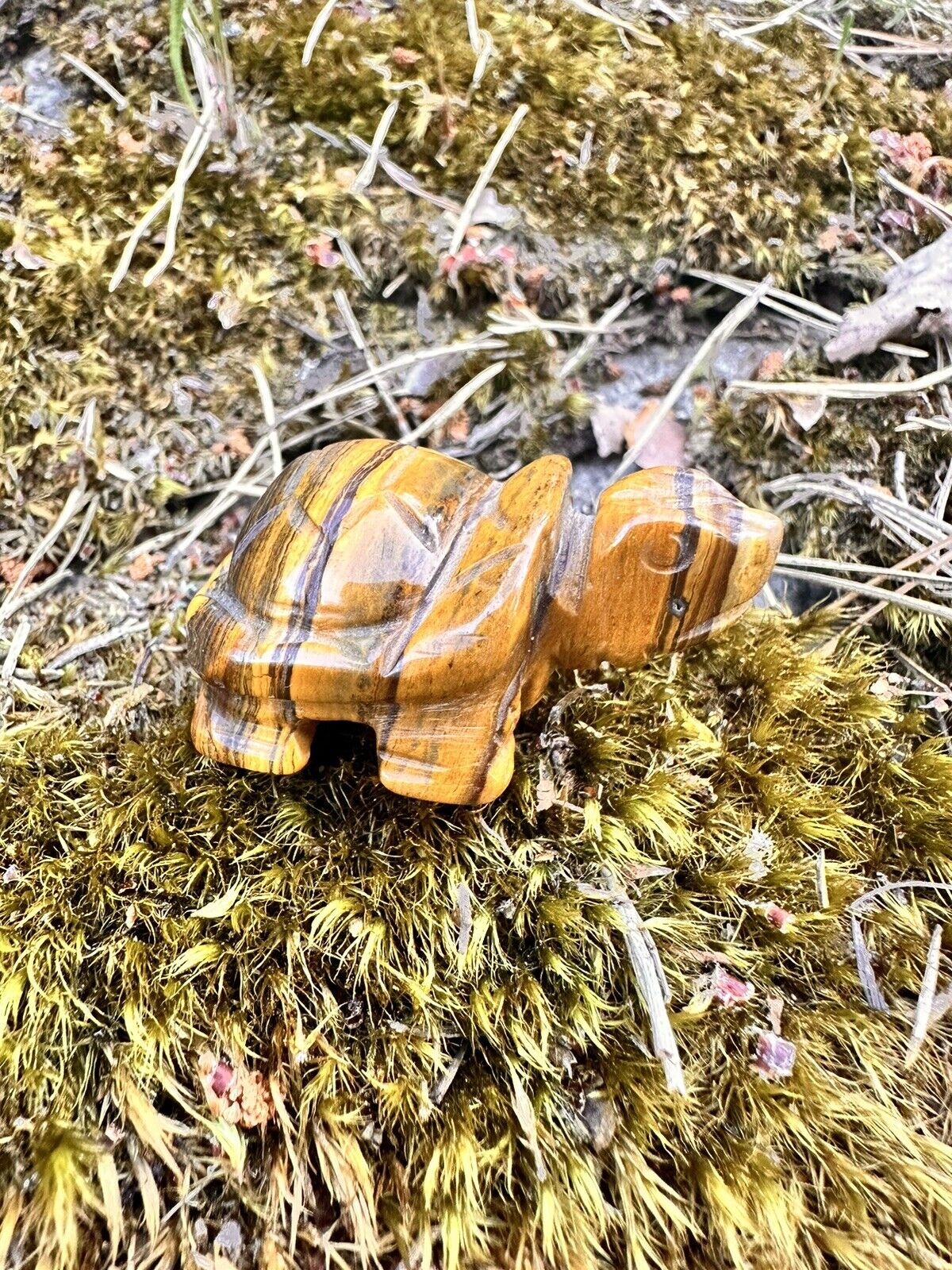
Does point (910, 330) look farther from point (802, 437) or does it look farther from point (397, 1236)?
point (397, 1236)

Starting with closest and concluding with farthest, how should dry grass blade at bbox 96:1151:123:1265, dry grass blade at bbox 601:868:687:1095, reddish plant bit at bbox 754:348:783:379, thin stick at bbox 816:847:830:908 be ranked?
dry grass blade at bbox 96:1151:123:1265, dry grass blade at bbox 601:868:687:1095, thin stick at bbox 816:847:830:908, reddish plant bit at bbox 754:348:783:379

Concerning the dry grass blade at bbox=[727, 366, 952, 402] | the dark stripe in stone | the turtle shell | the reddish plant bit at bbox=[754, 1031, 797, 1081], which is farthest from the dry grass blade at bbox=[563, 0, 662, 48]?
the reddish plant bit at bbox=[754, 1031, 797, 1081]

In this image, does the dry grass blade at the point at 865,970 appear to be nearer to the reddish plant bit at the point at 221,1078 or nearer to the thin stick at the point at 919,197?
the reddish plant bit at the point at 221,1078

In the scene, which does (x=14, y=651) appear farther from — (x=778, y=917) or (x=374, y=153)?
(x=778, y=917)

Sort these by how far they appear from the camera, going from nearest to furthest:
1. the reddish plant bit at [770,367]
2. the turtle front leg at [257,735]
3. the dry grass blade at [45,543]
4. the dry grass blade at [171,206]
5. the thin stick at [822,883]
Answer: the turtle front leg at [257,735] < the thin stick at [822,883] < the dry grass blade at [45,543] < the dry grass blade at [171,206] < the reddish plant bit at [770,367]

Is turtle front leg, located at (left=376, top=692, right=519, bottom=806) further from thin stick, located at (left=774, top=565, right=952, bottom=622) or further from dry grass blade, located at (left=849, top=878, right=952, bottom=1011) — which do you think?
thin stick, located at (left=774, top=565, right=952, bottom=622)

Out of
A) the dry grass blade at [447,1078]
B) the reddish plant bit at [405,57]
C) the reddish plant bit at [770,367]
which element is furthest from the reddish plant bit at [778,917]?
the reddish plant bit at [405,57]
